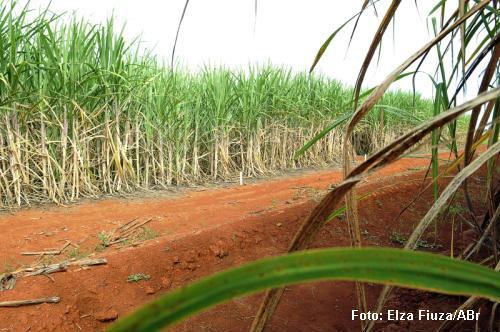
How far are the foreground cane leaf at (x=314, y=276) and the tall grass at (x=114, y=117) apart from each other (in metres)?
3.23

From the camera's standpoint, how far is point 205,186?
234 inches

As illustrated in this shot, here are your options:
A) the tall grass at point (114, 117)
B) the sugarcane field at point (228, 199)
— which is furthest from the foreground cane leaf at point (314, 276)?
the tall grass at point (114, 117)

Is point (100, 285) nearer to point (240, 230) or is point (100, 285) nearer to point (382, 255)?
point (240, 230)

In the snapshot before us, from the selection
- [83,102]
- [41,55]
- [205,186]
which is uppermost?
[41,55]

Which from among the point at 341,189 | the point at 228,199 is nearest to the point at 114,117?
the point at 228,199

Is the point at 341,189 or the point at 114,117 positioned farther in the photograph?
the point at 114,117

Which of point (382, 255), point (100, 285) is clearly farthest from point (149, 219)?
point (382, 255)

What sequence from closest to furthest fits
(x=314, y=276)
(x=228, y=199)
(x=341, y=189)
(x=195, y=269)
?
(x=314, y=276) < (x=341, y=189) < (x=195, y=269) < (x=228, y=199)

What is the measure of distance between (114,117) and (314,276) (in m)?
5.05

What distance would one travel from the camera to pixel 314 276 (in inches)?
9.9

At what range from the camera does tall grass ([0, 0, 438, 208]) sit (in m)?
4.14

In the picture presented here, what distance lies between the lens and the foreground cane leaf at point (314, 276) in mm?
225

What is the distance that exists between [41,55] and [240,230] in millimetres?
3299

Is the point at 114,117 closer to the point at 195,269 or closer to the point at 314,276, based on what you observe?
the point at 195,269
